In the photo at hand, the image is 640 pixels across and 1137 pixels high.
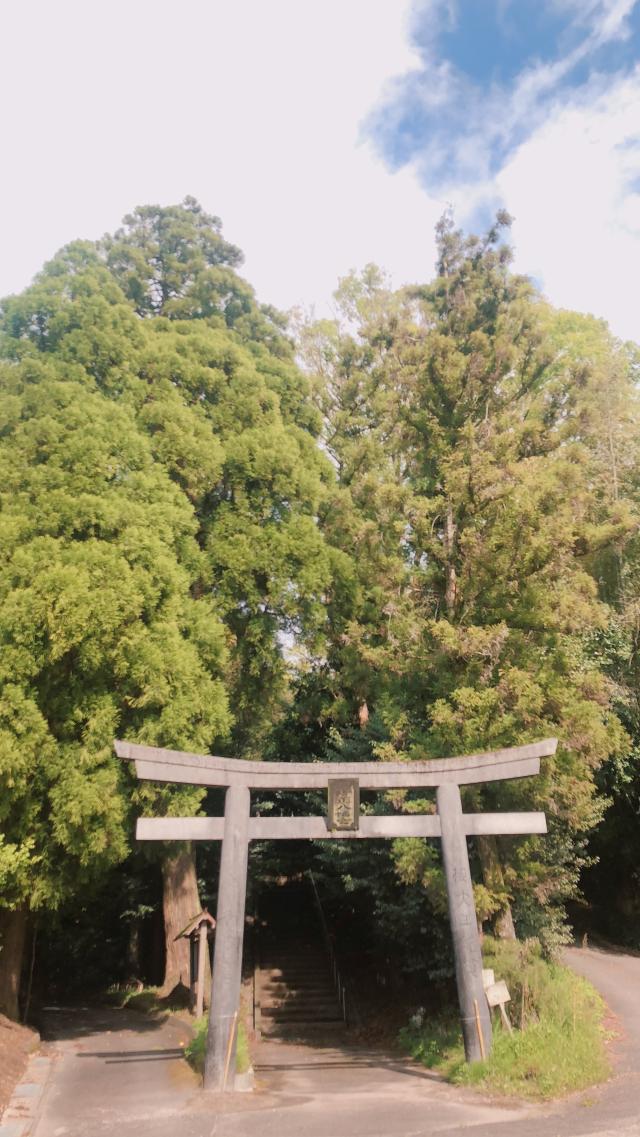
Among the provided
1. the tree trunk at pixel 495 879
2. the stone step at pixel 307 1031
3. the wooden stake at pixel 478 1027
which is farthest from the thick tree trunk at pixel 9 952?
the tree trunk at pixel 495 879

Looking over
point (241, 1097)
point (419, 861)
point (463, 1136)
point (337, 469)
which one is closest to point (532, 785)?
point (419, 861)

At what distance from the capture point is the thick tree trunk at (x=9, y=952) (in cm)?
909

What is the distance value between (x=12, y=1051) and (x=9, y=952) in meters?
1.42

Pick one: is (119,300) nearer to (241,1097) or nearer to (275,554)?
(275,554)

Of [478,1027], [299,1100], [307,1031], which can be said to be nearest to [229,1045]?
[299,1100]

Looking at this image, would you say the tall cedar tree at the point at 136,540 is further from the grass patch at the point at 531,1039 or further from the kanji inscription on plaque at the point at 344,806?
the grass patch at the point at 531,1039

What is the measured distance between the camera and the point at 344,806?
306 inches

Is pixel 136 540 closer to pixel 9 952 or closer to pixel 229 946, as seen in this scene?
pixel 229 946

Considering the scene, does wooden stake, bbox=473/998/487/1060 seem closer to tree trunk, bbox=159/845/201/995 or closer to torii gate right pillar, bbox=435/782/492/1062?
torii gate right pillar, bbox=435/782/492/1062

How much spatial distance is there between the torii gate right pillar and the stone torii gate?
0.03 ft

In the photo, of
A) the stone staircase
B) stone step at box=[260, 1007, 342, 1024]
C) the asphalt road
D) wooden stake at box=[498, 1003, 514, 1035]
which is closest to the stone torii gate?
wooden stake at box=[498, 1003, 514, 1035]

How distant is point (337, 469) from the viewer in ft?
49.5

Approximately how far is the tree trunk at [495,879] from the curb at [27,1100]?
549 cm

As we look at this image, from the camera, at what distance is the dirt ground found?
6.76m
